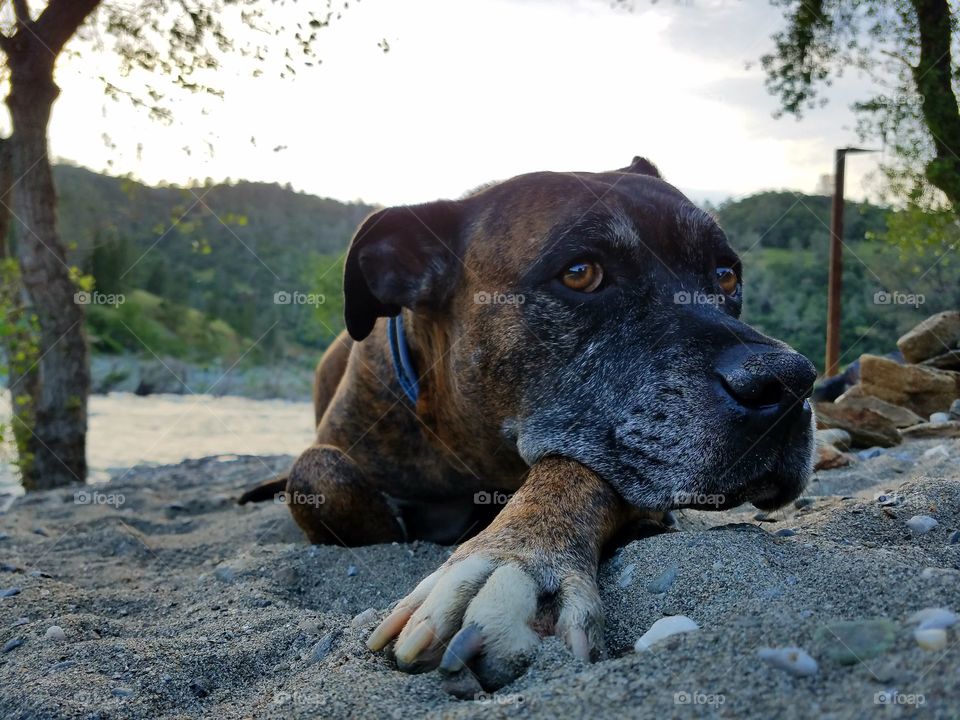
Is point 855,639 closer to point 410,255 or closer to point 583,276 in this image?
point 583,276

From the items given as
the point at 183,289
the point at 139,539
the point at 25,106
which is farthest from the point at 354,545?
the point at 183,289

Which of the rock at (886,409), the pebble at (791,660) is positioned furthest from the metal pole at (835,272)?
the pebble at (791,660)

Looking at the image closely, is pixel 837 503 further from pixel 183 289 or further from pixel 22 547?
pixel 183 289

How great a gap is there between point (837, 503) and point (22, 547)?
3.96 meters

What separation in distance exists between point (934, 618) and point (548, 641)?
0.72 m

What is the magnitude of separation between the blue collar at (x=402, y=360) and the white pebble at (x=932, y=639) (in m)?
2.21

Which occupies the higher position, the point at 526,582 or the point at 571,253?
the point at 571,253

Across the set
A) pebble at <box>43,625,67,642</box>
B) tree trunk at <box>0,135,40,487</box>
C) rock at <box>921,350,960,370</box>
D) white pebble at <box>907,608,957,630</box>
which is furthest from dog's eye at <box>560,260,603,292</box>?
tree trunk at <box>0,135,40,487</box>

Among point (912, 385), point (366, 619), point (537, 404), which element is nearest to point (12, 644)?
point (366, 619)

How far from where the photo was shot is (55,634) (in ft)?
7.95

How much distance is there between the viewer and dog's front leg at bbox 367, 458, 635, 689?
162 cm

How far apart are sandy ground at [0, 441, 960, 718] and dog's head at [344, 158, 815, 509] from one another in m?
0.25

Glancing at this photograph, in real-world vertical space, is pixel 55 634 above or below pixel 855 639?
below

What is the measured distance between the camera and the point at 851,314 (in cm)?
986
